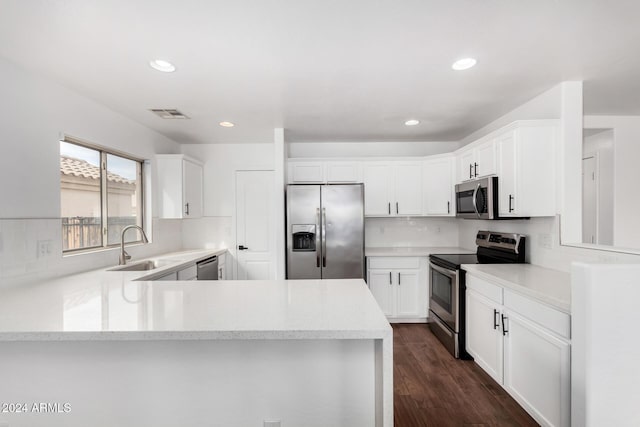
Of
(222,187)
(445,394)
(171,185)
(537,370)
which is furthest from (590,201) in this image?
(171,185)

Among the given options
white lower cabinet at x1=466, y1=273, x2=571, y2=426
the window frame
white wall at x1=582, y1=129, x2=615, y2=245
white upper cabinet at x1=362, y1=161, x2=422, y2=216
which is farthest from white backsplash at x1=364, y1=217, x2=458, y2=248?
the window frame

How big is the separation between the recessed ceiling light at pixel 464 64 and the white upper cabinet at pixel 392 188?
194cm

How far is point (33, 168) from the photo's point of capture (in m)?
2.16

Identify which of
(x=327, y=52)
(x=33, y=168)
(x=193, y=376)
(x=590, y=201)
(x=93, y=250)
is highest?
(x=327, y=52)

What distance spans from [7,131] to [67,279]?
105 centimetres

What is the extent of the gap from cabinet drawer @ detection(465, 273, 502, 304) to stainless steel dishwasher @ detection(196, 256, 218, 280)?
9.12 feet

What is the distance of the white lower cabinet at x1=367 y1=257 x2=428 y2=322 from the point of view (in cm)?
379

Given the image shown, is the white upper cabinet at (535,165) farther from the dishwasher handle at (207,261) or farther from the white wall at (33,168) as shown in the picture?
→ the white wall at (33,168)

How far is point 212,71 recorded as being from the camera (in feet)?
7.19

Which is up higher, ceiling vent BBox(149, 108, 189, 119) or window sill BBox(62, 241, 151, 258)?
ceiling vent BBox(149, 108, 189, 119)

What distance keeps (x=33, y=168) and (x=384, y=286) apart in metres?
3.47

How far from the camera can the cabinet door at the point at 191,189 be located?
3.90 m

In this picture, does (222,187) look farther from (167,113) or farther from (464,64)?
(464,64)

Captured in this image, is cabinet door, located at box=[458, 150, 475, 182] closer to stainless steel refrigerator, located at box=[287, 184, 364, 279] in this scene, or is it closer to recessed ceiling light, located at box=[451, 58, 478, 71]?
stainless steel refrigerator, located at box=[287, 184, 364, 279]
